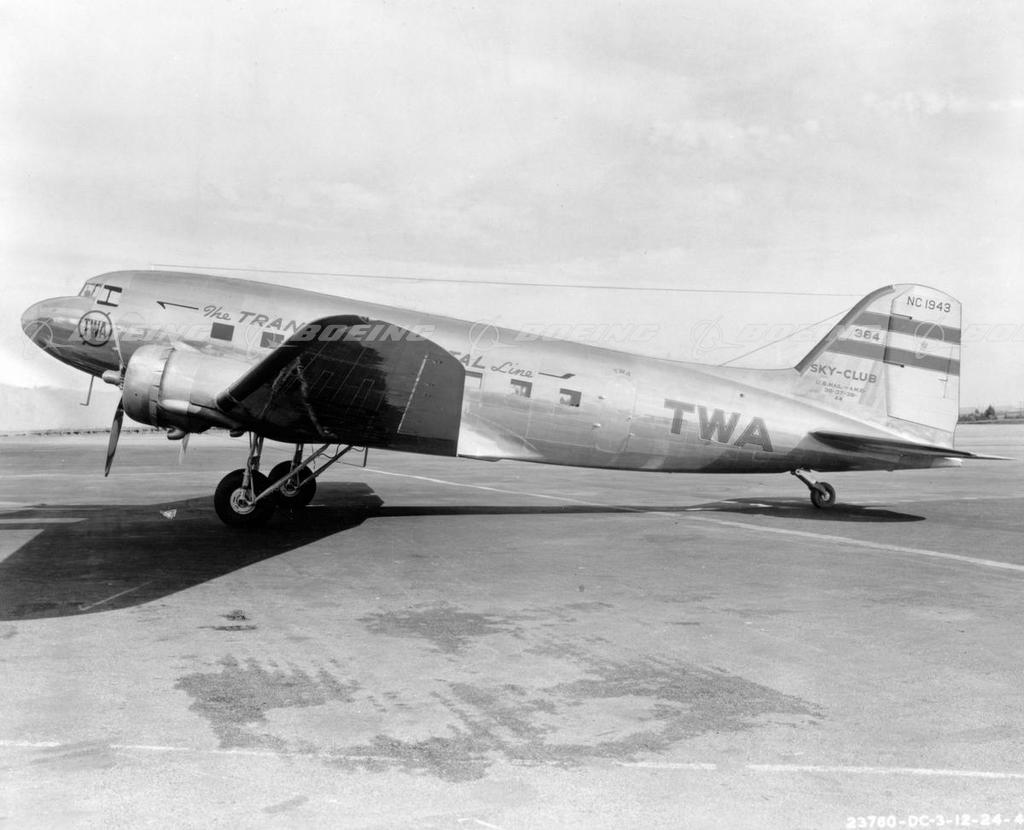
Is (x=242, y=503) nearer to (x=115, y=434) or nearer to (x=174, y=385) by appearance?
(x=174, y=385)

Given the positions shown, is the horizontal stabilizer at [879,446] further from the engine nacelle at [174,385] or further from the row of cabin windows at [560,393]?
the engine nacelle at [174,385]

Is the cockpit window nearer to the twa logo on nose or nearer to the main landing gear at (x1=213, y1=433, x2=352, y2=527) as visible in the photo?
the twa logo on nose

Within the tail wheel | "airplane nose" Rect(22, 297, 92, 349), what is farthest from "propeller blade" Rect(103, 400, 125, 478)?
the tail wheel

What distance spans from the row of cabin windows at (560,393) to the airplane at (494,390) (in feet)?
0.07

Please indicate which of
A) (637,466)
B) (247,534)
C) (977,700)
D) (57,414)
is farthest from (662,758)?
(57,414)

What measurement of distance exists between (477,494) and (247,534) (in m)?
7.10

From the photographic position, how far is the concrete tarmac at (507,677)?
3730 millimetres

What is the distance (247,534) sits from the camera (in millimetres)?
11961

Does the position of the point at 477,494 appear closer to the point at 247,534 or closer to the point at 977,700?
the point at 247,534

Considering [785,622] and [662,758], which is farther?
[785,622]

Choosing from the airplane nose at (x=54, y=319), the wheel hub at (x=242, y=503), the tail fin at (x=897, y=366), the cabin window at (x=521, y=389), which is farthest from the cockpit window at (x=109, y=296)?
the tail fin at (x=897, y=366)

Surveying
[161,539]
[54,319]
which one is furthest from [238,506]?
[54,319]

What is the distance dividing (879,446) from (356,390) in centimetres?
849

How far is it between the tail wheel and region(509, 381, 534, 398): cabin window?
3.65 metres
